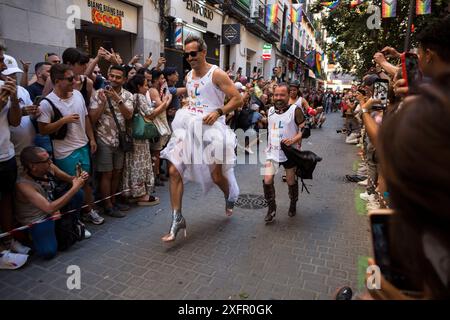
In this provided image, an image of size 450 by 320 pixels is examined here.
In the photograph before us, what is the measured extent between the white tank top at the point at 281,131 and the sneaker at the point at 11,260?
3.05 m

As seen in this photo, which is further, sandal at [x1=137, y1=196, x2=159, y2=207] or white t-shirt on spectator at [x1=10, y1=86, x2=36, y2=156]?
sandal at [x1=137, y1=196, x2=159, y2=207]

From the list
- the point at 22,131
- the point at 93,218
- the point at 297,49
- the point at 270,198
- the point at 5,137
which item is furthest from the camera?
the point at 297,49

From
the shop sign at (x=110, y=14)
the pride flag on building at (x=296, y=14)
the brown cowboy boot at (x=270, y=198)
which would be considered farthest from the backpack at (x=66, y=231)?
the pride flag on building at (x=296, y=14)

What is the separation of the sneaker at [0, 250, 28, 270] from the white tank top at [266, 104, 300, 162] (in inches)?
120

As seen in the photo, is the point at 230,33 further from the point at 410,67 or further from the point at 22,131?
the point at 410,67

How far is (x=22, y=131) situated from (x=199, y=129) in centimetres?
194

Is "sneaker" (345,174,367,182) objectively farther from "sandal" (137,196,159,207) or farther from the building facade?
the building facade

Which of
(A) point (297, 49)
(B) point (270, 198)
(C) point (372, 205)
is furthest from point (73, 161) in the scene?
(A) point (297, 49)

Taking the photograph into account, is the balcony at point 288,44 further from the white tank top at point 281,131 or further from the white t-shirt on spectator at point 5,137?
the white t-shirt on spectator at point 5,137

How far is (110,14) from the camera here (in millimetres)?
8953

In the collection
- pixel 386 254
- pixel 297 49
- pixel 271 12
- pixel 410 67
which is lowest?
pixel 386 254

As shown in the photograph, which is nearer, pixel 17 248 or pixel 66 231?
pixel 17 248

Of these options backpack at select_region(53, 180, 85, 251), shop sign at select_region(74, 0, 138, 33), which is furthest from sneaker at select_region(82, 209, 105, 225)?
shop sign at select_region(74, 0, 138, 33)

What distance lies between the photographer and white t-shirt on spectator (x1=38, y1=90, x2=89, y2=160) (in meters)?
3.70
